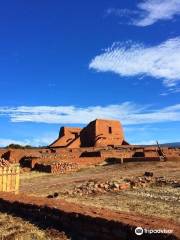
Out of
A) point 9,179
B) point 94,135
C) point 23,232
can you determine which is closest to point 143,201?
point 9,179

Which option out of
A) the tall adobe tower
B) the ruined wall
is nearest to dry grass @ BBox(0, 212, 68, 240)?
the ruined wall

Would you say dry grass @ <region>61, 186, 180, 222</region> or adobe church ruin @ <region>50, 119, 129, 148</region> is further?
adobe church ruin @ <region>50, 119, 129, 148</region>

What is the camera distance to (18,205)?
10.8 m

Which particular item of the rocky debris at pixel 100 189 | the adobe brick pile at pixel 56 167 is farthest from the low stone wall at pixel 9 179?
the adobe brick pile at pixel 56 167

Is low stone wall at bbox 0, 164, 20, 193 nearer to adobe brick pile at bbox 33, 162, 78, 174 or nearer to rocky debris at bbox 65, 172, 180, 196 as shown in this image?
rocky debris at bbox 65, 172, 180, 196

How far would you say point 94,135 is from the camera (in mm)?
51000

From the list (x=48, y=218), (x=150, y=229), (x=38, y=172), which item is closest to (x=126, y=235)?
(x=150, y=229)

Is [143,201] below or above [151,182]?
below

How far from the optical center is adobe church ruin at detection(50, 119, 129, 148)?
50.8 m

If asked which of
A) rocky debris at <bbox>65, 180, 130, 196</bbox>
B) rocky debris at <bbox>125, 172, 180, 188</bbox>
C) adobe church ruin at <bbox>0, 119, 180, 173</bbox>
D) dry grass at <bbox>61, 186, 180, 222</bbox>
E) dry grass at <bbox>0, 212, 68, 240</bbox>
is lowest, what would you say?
dry grass at <bbox>0, 212, 68, 240</bbox>

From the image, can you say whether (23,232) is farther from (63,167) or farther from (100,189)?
(63,167)

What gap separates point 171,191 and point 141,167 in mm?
14159

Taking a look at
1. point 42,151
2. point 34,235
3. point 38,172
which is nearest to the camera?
point 34,235

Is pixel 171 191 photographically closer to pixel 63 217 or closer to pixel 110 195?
pixel 110 195
